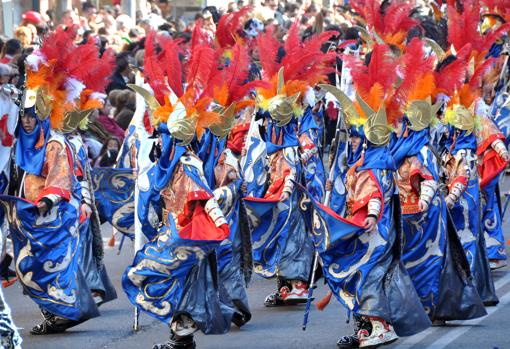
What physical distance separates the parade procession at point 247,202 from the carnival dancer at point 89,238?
0.01 metres

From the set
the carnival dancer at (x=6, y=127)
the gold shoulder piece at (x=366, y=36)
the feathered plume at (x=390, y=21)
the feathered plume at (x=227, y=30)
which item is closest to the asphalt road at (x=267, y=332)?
the carnival dancer at (x=6, y=127)

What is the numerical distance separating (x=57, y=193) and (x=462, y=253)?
2.83m

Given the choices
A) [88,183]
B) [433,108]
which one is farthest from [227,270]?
[433,108]

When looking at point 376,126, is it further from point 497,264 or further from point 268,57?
point 497,264

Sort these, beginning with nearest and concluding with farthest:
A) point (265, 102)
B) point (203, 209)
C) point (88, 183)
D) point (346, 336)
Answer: point (203, 209) → point (346, 336) → point (88, 183) → point (265, 102)

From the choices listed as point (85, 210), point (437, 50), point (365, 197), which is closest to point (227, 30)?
point (437, 50)

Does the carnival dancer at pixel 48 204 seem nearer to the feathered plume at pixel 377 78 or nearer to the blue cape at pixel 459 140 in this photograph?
the feathered plume at pixel 377 78

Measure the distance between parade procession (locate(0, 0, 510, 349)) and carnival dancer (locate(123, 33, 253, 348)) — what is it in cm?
1

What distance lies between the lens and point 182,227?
28.0ft

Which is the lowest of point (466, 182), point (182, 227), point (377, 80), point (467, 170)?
point (182, 227)

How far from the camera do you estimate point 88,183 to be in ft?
32.2

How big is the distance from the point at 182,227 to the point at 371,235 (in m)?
1.24

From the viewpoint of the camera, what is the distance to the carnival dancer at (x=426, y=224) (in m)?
9.55

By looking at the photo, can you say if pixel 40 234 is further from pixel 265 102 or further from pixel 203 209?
pixel 265 102
